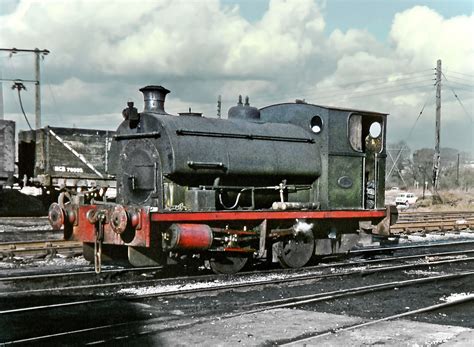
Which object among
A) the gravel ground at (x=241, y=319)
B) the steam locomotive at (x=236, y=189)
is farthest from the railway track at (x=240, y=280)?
the steam locomotive at (x=236, y=189)

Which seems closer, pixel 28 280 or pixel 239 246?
pixel 28 280

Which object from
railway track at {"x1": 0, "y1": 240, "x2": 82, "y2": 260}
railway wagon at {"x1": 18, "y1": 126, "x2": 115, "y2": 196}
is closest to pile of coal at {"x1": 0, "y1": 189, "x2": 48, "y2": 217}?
railway wagon at {"x1": 18, "y1": 126, "x2": 115, "y2": 196}

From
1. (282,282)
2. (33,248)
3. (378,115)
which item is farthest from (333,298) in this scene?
(33,248)

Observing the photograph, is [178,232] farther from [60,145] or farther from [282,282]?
[60,145]

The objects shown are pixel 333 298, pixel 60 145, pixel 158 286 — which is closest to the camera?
pixel 333 298

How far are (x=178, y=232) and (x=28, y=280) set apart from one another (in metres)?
2.35

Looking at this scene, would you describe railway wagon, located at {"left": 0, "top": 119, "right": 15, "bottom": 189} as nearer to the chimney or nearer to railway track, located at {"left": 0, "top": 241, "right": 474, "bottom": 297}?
railway track, located at {"left": 0, "top": 241, "right": 474, "bottom": 297}

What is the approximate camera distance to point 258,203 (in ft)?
Answer: 35.1

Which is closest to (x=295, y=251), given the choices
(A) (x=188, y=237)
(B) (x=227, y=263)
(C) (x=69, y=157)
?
(B) (x=227, y=263)

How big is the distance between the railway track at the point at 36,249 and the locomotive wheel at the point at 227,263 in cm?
354

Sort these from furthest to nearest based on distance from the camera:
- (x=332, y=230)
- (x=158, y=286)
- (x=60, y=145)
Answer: (x=60, y=145) < (x=332, y=230) < (x=158, y=286)

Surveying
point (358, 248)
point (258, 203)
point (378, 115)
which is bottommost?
point (358, 248)

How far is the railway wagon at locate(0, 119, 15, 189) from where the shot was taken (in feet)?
67.9

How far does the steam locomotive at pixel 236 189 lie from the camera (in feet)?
→ 30.3
